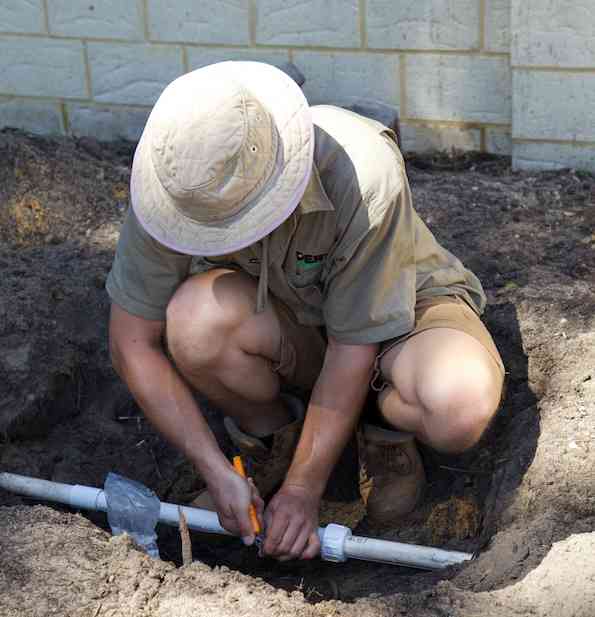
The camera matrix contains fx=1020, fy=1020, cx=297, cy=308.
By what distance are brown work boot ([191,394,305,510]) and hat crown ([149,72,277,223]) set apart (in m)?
0.78

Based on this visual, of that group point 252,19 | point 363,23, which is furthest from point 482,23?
point 252,19

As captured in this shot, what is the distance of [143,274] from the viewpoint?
2352mm

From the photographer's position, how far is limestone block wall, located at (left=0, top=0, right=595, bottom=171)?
3.56 metres

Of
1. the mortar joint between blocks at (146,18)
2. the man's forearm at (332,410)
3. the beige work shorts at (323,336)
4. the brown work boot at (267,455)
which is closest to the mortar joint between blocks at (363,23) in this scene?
the mortar joint between blocks at (146,18)

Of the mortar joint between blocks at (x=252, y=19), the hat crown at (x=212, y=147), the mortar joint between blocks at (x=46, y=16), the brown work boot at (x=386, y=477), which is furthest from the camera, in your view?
the mortar joint between blocks at (x=46, y=16)

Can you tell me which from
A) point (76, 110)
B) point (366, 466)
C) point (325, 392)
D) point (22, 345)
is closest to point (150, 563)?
point (325, 392)

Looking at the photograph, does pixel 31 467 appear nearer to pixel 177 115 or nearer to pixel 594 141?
pixel 177 115

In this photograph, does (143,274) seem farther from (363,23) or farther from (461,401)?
(363,23)

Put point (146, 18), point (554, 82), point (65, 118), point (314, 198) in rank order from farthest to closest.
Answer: point (65, 118) < point (146, 18) < point (554, 82) < point (314, 198)

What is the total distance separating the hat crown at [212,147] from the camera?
1921mm

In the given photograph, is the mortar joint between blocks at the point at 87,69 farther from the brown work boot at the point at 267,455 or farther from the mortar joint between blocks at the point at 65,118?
the brown work boot at the point at 267,455

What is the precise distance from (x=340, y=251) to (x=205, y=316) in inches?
14.0

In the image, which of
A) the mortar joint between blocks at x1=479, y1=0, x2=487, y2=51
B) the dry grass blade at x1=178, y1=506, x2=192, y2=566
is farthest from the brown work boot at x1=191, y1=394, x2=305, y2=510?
the mortar joint between blocks at x1=479, y1=0, x2=487, y2=51

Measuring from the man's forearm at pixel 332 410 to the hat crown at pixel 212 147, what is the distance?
0.50 m
